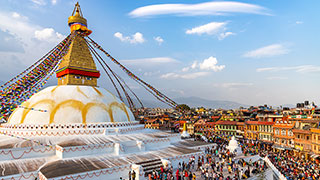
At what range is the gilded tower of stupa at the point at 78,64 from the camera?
49.3ft

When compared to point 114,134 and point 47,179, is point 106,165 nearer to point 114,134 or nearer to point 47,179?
point 47,179

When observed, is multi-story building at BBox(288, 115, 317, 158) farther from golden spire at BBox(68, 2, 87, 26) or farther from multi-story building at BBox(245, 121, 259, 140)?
golden spire at BBox(68, 2, 87, 26)

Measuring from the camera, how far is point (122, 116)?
47.5ft

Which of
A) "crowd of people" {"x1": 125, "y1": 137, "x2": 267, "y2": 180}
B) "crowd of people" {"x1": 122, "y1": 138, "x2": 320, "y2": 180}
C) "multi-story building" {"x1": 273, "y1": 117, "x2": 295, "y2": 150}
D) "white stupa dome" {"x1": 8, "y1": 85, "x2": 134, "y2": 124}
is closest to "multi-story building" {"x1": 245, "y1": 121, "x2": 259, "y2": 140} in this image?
"multi-story building" {"x1": 273, "y1": 117, "x2": 295, "y2": 150}

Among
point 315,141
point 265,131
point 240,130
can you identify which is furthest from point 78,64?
point 240,130

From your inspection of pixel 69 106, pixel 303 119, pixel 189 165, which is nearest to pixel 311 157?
pixel 303 119

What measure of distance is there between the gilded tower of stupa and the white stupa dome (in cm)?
112

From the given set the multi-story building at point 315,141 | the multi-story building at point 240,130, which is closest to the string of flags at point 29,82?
the multi-story building at point 315,141

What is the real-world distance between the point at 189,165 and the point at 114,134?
16.2 feet

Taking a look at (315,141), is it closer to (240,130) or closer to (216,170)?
(240,130)

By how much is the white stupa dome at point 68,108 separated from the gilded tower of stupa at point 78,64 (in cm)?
112

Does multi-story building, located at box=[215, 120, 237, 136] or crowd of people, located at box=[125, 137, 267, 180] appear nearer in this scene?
crowd of people, located at box=[125, 137, 267, 180]

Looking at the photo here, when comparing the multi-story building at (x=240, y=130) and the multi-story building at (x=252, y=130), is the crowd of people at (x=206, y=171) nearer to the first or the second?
the multi-story building at (x=252, y=130)

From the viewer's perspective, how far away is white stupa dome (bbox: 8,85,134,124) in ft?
41.0
